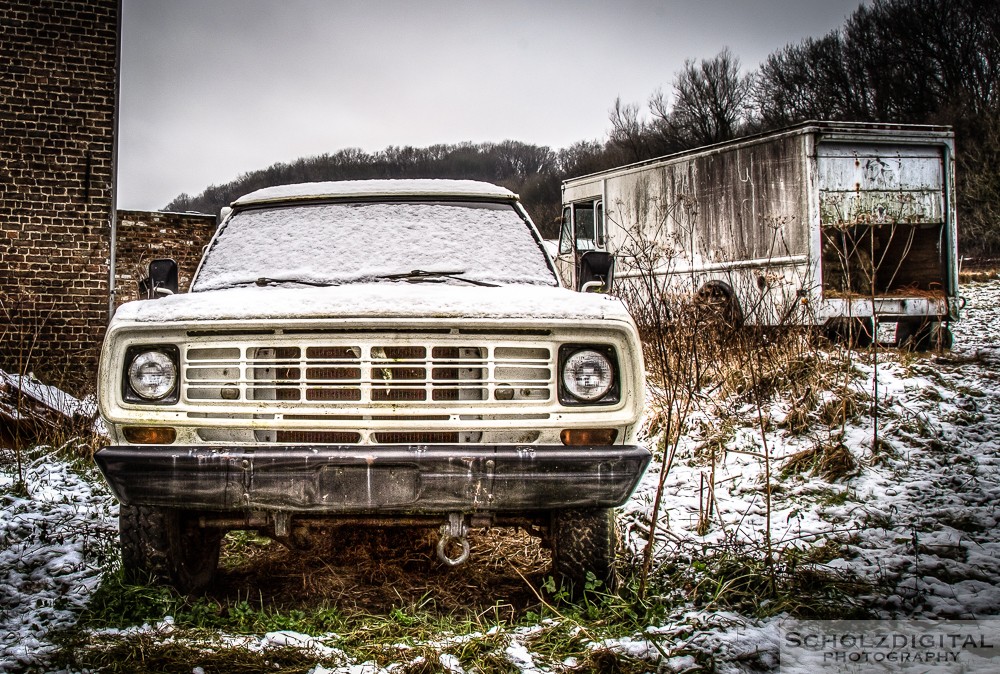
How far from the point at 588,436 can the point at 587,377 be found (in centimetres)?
21

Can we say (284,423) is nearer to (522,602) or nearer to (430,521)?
(430,521)

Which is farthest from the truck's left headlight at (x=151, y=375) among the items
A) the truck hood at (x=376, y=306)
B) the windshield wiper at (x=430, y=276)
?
the windshield wiper at (x=430, y=276)

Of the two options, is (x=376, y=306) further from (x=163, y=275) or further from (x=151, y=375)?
(x=163, y=275)

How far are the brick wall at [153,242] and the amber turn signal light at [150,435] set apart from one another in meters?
10.7

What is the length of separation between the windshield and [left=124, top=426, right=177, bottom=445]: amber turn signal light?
0.86 meters

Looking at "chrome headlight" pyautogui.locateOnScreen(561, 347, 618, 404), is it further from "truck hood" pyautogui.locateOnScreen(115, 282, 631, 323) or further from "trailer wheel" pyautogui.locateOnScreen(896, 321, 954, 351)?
"trailer wheel" pyautogui.locateOnScreen(896, 321, 954, 351)

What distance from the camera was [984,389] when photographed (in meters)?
5.44

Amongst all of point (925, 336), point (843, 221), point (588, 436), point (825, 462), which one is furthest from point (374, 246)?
A: point (925, 336)

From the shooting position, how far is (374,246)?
11.1 ft

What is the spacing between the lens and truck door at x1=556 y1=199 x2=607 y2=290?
1069 centimetres

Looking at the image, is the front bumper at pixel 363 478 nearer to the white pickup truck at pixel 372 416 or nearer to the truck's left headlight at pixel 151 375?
the white pickup truck at pixel 372 416

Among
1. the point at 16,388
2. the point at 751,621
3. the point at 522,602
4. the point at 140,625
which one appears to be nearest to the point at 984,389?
the point at 751,621

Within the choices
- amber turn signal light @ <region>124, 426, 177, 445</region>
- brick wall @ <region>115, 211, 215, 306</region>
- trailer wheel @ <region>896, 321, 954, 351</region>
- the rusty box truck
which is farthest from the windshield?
brick wall @ <region>115, 211, 215, 306</region>

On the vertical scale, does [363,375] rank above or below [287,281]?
below
